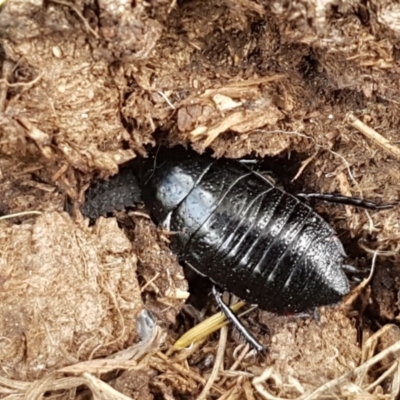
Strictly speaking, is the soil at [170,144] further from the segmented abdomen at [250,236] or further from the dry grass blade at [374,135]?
the segmented abdomen at [250,236]

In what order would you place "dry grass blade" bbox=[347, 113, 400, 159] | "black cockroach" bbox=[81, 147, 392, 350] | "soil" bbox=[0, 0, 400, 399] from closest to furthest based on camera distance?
1. "soil" bbox=[0, 0, 400, 399]
2. "dry grass blade" bbox=[347, 113, 400, 159]
3. "black cockroach" bbox=[81, 147, 392, 350]

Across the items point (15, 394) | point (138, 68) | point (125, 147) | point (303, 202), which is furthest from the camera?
point (303, 202)

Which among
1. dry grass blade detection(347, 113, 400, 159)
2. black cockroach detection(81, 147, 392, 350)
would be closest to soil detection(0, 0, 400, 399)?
dry grass blade detection(347, 113, 400, 159)

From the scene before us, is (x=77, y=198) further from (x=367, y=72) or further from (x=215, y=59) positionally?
(x=367, y=72)

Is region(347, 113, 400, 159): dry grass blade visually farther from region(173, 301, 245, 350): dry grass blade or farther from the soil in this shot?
region(173, 301, 245, 350): dry grass blade

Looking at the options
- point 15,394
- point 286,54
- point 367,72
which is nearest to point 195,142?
point 286,54
